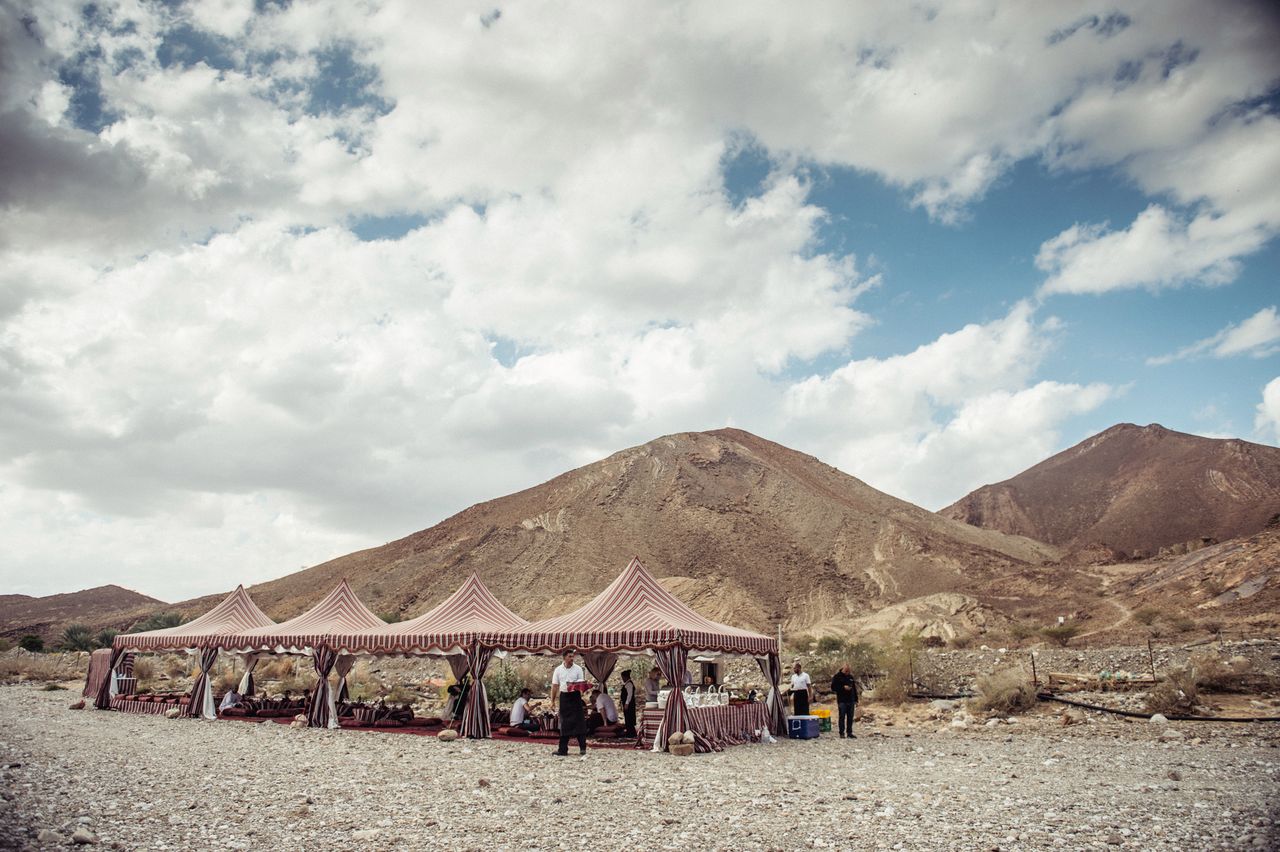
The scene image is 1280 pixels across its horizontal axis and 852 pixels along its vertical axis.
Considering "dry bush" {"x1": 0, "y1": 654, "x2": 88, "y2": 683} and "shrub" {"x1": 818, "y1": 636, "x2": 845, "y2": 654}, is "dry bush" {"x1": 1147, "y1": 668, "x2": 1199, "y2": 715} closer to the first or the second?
"shrub" {"x1": 818, "y1": 636, "x2": 845, "y2": 654}

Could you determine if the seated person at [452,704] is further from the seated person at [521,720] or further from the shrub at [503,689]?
the shrub at [503,689]

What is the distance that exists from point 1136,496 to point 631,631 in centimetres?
9242

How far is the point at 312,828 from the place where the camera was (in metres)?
7.60

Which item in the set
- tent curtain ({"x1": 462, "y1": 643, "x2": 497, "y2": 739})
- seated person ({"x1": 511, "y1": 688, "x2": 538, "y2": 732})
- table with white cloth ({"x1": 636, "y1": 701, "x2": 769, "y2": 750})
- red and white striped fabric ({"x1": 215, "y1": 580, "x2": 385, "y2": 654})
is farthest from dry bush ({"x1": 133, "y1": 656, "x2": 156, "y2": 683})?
table with white cloth ({"x1": 636, "y1": 701, "x2": 769, "y2": 750})

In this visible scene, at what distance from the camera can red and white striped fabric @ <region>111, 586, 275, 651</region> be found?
21.6m

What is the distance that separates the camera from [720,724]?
15648mm

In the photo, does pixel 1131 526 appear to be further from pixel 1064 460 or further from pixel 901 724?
pixel 901 724

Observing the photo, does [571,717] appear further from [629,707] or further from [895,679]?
[895,679]

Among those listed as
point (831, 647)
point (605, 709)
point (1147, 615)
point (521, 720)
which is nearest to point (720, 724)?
point (605, 709)

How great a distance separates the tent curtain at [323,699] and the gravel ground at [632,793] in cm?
247

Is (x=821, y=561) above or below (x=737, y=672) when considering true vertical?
above

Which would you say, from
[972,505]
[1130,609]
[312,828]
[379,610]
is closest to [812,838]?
[312,828]

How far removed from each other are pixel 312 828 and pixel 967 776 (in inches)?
315

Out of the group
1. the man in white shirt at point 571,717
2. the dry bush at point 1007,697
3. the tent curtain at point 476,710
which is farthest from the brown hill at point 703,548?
the man in white shirt at point 571,717
